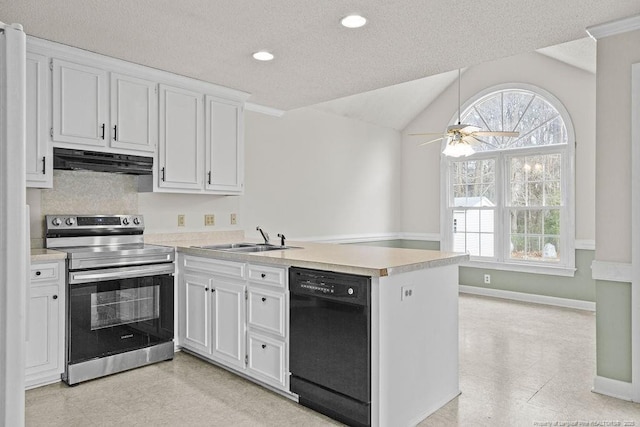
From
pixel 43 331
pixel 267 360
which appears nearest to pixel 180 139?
pixel 43 331

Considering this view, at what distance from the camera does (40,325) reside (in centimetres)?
289

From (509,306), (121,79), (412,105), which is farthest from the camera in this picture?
(412,105)

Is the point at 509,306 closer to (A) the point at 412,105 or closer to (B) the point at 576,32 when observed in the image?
(A) the point at 412,105

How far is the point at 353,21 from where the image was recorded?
2.76m

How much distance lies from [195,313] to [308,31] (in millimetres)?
2313

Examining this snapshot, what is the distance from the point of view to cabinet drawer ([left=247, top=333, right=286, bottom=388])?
2.78 meters

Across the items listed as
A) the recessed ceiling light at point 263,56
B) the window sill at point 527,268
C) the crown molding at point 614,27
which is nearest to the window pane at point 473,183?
the window sill at point 527,268

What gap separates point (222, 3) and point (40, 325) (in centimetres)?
239

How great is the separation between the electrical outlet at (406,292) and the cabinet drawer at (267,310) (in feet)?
2.59

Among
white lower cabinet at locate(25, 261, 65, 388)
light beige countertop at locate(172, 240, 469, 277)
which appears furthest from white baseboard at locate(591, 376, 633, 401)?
white lower cabinet at locate(25, 261, 65, 388)

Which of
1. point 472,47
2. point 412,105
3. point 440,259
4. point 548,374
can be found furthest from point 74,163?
point 412,105

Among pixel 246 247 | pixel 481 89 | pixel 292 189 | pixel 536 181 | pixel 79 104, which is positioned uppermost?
pixel 481 89

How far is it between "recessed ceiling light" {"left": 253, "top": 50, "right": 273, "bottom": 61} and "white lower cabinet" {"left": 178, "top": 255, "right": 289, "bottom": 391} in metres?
1.60

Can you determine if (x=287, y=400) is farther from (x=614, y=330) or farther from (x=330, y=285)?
(x=614, y=330)
